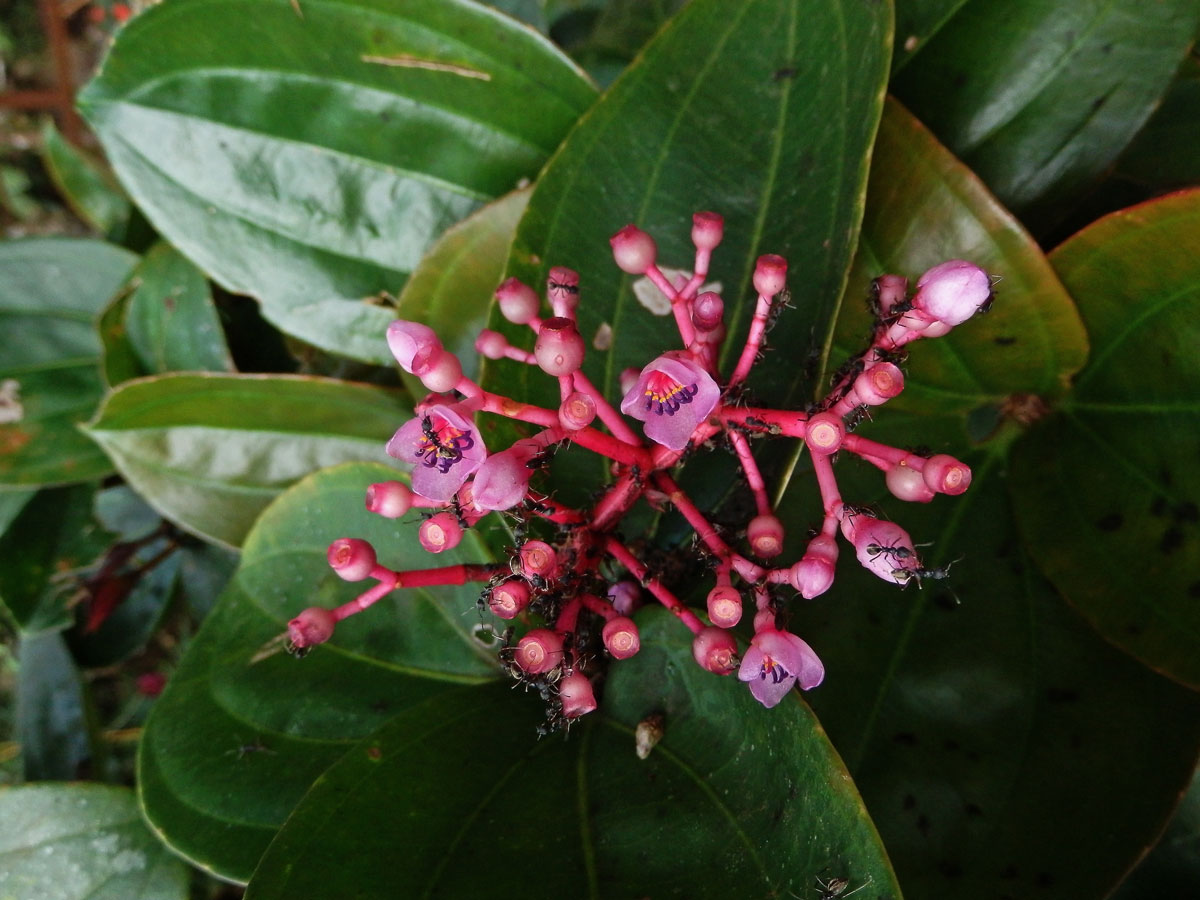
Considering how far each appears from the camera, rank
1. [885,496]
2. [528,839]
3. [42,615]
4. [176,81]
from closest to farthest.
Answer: [528,839] < [885,496] < [176,81] < [42,615]

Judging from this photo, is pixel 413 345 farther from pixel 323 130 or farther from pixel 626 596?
pixel 323 130

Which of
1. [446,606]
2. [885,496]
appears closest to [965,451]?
[885,496]

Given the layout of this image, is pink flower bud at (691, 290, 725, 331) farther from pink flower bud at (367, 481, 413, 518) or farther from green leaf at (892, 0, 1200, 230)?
green leaf at (892, 0, 1200, 230)

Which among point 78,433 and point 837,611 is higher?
point 837,611

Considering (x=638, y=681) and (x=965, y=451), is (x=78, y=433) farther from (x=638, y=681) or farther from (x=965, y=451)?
(x=965, y=451)

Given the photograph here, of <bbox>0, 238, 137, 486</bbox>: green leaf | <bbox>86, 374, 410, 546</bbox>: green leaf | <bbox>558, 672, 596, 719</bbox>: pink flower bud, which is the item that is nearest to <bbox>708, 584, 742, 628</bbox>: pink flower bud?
<bbox>558, 672, 596, 719</bbox>: pink flower bud
